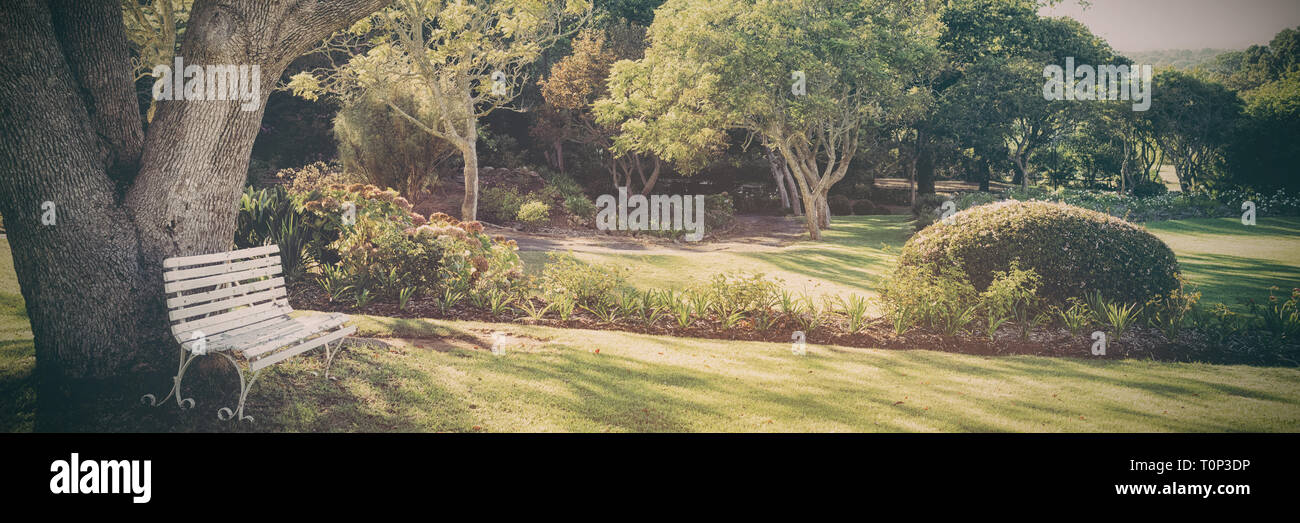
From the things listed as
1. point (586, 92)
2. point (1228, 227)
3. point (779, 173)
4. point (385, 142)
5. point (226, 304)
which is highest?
point (586, 92)

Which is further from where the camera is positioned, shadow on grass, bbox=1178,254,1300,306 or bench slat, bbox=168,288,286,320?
shadow on grass, bbox=1178,254,1300,306

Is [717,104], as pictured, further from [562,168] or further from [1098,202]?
[1098,202]

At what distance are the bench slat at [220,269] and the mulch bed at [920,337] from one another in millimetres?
2377

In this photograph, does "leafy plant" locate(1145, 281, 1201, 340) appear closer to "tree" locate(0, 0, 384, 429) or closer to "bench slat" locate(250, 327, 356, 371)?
"bench slat" locate(250, 327, 356, 371)

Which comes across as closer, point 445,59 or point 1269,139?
point 445,59

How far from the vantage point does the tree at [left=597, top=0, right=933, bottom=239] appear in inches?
712

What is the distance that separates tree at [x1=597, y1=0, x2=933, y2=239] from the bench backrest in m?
13.1

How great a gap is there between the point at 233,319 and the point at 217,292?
0.81 ft

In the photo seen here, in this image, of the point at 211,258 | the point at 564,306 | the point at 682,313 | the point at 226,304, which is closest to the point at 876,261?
the point at 682,313

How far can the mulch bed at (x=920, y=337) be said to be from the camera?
786cm

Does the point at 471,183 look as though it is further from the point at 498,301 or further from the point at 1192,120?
the point at 1192,120

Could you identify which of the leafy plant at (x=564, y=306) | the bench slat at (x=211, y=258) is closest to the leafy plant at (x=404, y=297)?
the leafy plant at (x=564, y=306)

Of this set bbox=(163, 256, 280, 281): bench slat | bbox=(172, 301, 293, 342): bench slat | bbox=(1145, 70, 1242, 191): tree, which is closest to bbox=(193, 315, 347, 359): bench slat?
bbox=(172, 301, 293, 342): bench slat

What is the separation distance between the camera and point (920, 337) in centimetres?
850
